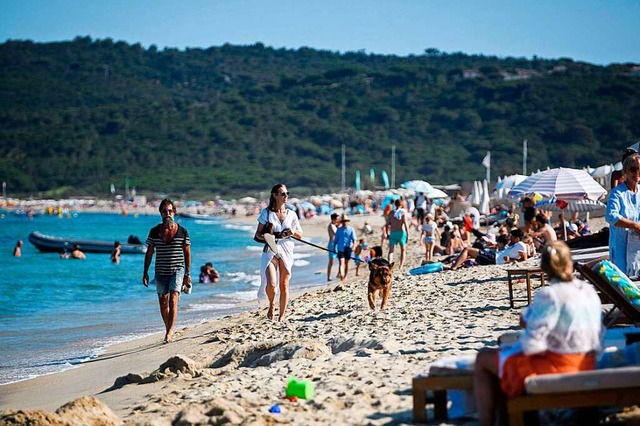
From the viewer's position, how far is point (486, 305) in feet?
32.1

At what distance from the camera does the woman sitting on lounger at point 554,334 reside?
14.5ft

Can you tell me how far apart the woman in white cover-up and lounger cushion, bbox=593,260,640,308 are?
3.96 metres

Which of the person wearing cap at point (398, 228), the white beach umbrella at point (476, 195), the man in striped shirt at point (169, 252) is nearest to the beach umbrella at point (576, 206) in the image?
the person wearing cap at point (398, 228)

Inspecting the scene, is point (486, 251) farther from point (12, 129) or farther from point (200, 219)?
point (12, 129)

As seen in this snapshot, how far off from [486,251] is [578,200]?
281 cm

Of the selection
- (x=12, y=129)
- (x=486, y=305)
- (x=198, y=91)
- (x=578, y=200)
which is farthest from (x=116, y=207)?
(x=486, y=305)

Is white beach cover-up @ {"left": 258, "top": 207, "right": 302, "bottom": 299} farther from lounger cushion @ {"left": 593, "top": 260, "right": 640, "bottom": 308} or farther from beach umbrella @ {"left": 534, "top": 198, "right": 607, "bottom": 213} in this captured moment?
beach umbrella @ {"left": 534, "top": 198, "right": 607, "bottom": 213}

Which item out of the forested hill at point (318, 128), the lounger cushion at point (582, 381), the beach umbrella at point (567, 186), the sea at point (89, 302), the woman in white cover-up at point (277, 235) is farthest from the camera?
the forested hill at point (318, 128)

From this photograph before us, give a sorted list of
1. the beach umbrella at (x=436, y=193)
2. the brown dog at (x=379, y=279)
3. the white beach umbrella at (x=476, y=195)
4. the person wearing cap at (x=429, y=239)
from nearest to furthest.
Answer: the brown dog at (x=379, y=279), the person wearing cap at (x=429, y=239), the beach umbrella at (x=436, y=193), the white beach umbrella at (x=476, y=195)

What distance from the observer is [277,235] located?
9664 mm

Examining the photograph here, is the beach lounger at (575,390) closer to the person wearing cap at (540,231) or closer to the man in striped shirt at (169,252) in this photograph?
the man in striped shirt at (169,252)

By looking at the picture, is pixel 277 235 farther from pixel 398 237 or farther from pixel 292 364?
pixel 398 237

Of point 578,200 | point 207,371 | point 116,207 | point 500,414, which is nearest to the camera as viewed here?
point 500,414

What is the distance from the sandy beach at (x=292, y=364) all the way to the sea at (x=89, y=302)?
0.82 metres
